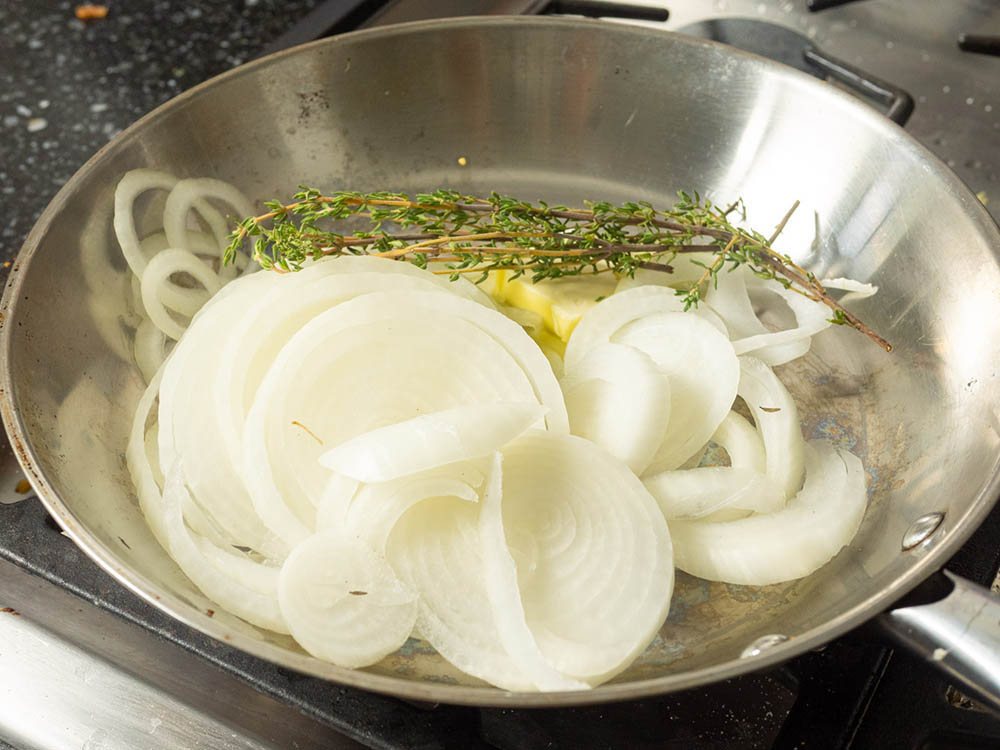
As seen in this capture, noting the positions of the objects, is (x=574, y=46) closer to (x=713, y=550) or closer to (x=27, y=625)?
(x=713, y=550)

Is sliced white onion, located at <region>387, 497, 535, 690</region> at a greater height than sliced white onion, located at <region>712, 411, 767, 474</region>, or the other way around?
sliced white onion, located at <region>712, 411, 767, 474</region>

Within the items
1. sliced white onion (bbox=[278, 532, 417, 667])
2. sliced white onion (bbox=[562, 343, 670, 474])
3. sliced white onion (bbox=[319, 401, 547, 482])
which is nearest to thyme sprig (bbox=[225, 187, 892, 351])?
sliced white onion (bbox=[562, 343, 670, 474])

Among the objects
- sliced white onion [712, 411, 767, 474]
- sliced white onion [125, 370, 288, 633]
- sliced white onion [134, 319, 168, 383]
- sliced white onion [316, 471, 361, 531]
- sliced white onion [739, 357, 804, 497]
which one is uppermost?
sliced white onion [739, 357, 804, 497]

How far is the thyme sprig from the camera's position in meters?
1.04

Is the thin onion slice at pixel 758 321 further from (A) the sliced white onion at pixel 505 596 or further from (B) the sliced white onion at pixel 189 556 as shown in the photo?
(B) the sliced white onion at pixel 189 556

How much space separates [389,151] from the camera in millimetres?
1378

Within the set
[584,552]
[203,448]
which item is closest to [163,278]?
[203,448]

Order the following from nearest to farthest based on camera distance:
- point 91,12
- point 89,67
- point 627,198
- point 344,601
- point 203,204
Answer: point 344,601
point 203,204
point 627,198
point 89,67
point 91,12

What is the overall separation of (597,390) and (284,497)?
36cm

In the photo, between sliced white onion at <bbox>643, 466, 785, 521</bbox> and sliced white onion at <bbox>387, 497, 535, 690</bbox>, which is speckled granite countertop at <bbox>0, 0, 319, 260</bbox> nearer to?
sliced white onion at <bbox>387, 497, 535, 690</bbox>

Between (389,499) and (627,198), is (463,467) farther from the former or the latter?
(627,198)

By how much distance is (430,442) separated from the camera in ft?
2.73

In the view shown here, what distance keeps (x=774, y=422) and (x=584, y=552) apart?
30cm

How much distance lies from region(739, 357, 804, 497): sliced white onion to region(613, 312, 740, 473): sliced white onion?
0.16ft
